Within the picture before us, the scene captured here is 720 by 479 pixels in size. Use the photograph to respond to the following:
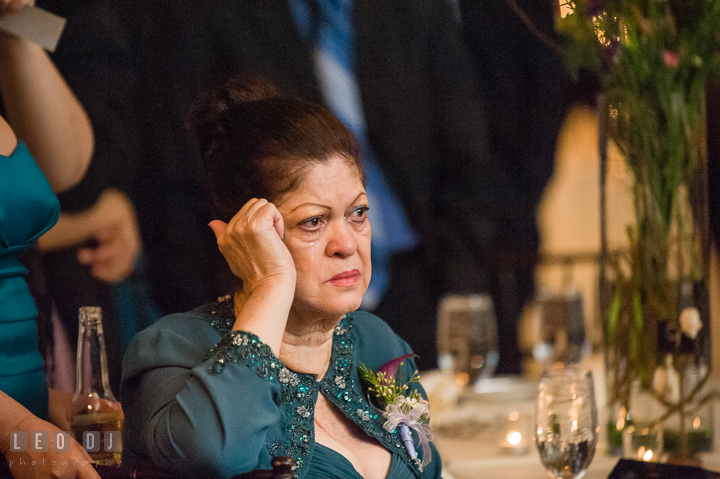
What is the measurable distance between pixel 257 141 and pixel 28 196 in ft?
1.31

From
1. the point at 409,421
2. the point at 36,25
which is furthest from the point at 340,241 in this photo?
the point at 36,25

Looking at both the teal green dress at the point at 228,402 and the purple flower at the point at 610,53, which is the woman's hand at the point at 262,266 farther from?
the purple flower at the point at 610,53

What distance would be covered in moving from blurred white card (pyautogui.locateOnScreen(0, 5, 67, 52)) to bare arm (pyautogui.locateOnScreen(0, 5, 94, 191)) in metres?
0.01

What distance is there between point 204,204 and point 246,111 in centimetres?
24

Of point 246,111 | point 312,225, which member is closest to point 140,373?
point 312,225

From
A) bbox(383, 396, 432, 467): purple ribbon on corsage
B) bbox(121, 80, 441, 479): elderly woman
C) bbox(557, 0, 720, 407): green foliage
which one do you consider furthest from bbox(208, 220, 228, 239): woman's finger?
bbox(557, 0, 720, 407): green foliage

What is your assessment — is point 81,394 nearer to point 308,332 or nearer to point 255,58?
point 308,332

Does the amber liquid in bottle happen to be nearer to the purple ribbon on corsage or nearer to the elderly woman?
the elderly woman

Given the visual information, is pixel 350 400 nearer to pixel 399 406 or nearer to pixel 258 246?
pixel 399 406

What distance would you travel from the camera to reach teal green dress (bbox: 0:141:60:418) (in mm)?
1116

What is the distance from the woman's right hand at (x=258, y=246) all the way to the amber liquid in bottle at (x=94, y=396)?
33cm

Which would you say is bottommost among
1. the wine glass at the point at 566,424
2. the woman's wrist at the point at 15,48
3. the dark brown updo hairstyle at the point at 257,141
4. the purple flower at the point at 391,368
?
the wine glass at the point at 566,424

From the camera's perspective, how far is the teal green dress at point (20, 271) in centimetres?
112

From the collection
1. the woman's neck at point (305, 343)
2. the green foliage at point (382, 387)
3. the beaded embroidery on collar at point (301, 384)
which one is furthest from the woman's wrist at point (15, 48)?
the green foliage at point (382, 387)
